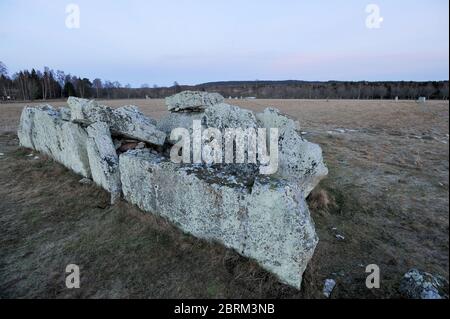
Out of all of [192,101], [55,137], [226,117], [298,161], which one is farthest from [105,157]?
[298,161]

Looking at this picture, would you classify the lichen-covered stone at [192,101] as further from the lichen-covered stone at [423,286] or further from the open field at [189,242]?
the lichen-covered stone at [423,286]

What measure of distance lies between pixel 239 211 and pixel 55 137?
7684 mm

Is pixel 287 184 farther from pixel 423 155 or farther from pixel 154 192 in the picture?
pixel 423 155

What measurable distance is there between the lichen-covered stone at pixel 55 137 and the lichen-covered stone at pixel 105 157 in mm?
1080

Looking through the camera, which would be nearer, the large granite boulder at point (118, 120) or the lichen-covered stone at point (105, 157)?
the lichen-covered stone at point (105, 157)

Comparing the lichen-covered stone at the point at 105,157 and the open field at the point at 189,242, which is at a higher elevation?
the lichen-covered stone at the point at 105,157

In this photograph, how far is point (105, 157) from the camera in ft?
22.3

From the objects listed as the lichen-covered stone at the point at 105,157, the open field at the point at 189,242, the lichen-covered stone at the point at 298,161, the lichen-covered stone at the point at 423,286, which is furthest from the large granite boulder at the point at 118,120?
the lichen-covered stone at the point at 423,286

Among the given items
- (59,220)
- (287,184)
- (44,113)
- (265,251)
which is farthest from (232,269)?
(44,113)

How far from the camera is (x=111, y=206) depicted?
6.52 metres

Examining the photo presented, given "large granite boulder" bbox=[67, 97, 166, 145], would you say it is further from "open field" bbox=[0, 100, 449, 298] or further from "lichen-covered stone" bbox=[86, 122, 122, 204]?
"open field" bbox=[0, 100, 449, 298]

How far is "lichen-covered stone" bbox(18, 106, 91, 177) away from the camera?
8055 millimetres

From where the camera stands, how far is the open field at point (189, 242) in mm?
4250

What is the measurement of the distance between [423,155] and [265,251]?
759cm
